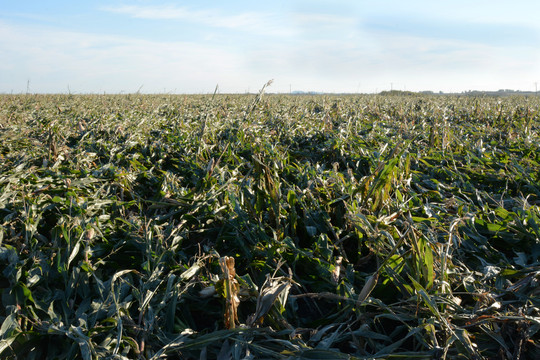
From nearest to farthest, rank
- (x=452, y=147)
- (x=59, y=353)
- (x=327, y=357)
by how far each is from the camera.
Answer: (x=327, y=357), (x=59, y=353), (x=452, y=147)

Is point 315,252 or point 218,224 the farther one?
point 218,224

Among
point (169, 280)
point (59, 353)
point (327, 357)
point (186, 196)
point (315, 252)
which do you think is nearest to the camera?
point (327, 357)

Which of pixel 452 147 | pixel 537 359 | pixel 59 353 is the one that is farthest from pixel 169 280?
pixel 452 147

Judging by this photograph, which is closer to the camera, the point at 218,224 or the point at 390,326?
the point at 390,326

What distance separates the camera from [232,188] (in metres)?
2.53

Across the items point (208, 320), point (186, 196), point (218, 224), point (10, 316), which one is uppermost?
point (186, 196)

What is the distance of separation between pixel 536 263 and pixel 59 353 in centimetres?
210

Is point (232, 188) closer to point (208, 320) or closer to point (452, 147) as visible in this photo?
point (208, 320)

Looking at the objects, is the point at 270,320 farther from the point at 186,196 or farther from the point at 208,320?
the point at 186,196

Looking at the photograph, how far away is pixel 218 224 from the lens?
234 centimetres

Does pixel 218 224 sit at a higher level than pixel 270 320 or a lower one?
higher

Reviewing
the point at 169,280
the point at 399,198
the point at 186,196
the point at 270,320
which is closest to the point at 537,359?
the point at 270,320

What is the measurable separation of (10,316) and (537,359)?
1993mm

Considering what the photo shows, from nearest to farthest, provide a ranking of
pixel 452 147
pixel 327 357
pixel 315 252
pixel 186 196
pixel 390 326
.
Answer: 1. pixel 327 357
2. pixel 390 326
3. pixel 315 252
4. pixel 186 196
5. pixel 452 147
